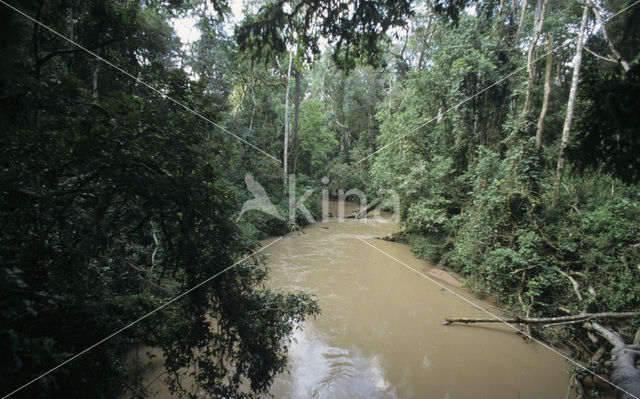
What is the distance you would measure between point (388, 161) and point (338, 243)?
4.32 m

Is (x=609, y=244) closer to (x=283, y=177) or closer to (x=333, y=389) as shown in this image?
(x=333, y=389)

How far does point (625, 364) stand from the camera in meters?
3.42

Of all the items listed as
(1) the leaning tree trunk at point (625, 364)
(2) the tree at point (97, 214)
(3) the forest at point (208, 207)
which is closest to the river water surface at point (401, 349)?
(3) the forest at point (208, 207)

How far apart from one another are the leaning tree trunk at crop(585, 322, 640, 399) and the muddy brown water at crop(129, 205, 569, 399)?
0.74m

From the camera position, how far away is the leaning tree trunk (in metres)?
Result: 3.13

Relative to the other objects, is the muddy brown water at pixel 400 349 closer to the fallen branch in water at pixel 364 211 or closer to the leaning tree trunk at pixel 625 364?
the leaning tree trunk at pixel 625 364

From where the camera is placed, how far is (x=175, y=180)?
2.25 m

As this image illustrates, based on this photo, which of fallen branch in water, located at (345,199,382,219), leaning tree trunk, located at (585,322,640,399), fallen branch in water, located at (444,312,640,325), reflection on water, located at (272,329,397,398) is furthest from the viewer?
fallen branch in water, located at (345,199,382,219)

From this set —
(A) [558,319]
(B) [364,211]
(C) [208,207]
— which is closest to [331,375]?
(C) [208,207]

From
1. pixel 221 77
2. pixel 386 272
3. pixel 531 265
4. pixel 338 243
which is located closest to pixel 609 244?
pixel 531 265

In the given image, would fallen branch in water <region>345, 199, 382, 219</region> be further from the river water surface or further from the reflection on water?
the reflection on water

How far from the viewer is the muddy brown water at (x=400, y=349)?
13.1ft

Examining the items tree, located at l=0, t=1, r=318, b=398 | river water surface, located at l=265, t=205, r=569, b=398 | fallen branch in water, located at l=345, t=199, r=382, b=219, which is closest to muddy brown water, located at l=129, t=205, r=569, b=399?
river water surface, located at l=265, t=205, r=569, b=398

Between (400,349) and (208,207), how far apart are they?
4423mm
